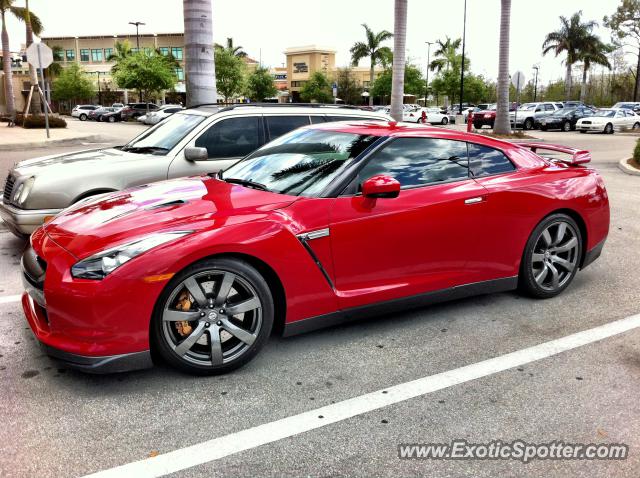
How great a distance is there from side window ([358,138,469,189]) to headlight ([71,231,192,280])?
5.02 feet

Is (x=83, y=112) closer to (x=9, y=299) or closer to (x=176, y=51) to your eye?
(x=176, y=51)

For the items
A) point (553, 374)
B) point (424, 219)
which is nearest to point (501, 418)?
point (553, 374)

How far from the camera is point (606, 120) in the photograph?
34312 mm

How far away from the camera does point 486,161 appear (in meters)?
4.70

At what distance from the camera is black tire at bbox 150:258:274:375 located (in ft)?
10.9

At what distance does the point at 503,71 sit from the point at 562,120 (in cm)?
1459

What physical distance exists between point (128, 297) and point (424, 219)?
2106mm

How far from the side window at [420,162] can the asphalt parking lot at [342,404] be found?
1.12 metres

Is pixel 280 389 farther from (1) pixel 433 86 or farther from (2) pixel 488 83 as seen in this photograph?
(2) pixel 488 83

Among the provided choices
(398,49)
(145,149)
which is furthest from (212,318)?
(398,49)

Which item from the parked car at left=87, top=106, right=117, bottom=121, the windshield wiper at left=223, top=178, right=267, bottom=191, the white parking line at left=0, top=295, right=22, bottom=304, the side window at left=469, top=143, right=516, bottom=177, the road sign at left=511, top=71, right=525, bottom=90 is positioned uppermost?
the road sign at left=511, top=71, right=525, bottom=90

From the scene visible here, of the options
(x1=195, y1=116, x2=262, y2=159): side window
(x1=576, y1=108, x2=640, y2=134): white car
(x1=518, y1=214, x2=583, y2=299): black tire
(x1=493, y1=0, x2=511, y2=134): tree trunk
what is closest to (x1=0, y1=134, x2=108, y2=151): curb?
(x1=195, y1=116, x2=262, y2=159): side window

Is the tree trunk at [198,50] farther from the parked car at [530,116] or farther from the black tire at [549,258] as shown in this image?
the parked car at [530,116]

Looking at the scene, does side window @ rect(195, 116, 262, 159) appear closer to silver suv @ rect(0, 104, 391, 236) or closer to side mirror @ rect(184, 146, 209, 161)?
silver suv @ rect(0, 104, 391, 236)
